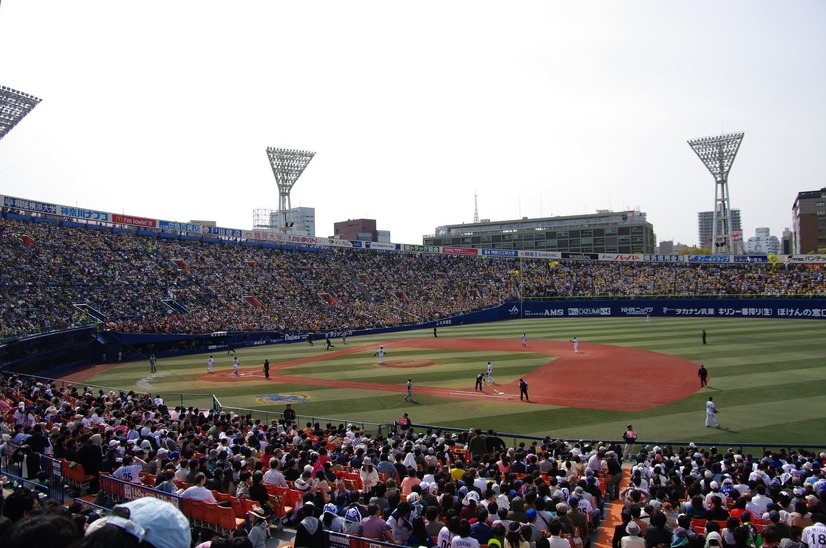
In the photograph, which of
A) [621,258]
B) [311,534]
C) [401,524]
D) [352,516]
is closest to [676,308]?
[621,258]

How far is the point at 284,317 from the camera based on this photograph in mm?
64250

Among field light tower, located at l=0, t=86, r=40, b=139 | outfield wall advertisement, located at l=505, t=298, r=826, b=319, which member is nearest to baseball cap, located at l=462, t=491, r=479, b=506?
field light tower, located at l=0, t=86, r=40, b=139

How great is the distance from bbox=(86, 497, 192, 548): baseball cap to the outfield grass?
76.2 ft

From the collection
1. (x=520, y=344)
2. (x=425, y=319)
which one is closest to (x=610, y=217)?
(x=425, y=319)

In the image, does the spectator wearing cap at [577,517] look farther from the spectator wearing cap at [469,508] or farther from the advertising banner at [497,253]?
the advertising banner at [497,253]

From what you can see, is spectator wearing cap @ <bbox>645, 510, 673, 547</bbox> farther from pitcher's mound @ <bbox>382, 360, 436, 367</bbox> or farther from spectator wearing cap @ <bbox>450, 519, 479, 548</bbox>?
pitcher's mound @ <bbox>382, 360, 436, 367</bbox>

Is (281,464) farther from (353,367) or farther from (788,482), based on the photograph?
(353,367)

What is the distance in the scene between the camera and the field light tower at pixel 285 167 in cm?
8544

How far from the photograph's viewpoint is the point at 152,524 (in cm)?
299

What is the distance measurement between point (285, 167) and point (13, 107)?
137ft

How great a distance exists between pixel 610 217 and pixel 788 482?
15610cm

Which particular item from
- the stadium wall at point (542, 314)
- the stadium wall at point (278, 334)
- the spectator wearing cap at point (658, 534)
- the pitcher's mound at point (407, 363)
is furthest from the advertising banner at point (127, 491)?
the stadium wall at point (542, 314)

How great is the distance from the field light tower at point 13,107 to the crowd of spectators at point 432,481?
35557 millimetres

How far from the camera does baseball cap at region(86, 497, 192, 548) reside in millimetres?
2938
